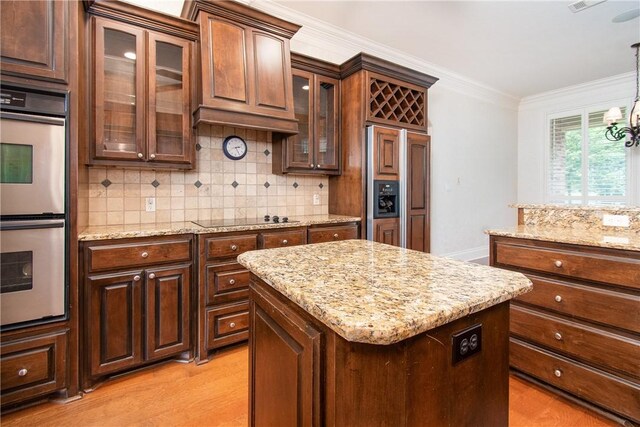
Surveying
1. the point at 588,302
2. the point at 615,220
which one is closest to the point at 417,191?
the point at 615,220

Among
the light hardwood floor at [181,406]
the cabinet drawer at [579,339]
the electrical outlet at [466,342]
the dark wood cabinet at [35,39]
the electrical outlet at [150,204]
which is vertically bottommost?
the light hardwood floor at [181,406]

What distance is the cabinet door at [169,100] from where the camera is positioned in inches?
86.4

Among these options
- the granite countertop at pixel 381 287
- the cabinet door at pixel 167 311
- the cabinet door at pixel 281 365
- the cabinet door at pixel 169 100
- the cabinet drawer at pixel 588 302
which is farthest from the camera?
the cabinet door at pixel 169 100

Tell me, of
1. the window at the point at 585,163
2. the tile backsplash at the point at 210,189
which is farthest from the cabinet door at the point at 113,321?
the window at the point at 585,163

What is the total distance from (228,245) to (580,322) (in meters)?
2.17

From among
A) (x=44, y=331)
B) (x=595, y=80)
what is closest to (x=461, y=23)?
(x=595, y=80)

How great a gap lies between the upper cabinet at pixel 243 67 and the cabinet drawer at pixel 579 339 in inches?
85.4

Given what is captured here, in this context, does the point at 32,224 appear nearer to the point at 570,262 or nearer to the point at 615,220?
the point at 570,262

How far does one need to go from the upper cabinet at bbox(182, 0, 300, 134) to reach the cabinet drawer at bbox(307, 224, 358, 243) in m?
0.89

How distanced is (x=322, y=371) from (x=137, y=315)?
1682mm

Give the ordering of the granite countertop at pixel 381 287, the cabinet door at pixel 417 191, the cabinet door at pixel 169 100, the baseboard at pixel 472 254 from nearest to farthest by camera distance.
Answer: the granite countertop at pixel 381 287 → the cabinet door at pixel 169 100 → the cabinet door at pixel 417 191 → the baseboard at pixel 472 254

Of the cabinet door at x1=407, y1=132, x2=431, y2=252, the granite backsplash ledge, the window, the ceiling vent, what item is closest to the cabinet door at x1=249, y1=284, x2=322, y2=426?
the granite backsplash ledge

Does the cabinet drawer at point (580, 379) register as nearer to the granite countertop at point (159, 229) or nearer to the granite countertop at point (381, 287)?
the granite countertop at point (381, 287)

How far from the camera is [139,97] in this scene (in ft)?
7.04
